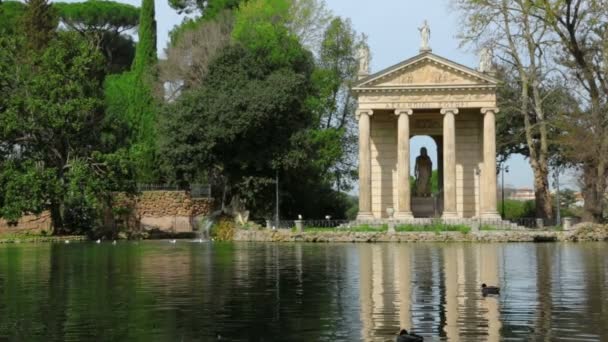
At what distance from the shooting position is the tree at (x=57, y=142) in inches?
2133

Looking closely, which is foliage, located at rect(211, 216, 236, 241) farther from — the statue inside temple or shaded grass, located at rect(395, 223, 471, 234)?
the statue inside temple

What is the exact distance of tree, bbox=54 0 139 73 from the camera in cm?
8838

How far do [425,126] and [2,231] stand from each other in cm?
2765

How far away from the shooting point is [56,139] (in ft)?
188

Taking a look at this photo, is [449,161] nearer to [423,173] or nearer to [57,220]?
[423,173]

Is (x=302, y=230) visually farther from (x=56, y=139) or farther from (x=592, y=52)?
(x=592, y=52)

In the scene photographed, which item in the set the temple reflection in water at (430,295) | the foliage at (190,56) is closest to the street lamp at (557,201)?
the temple reflection in water at (430,295)

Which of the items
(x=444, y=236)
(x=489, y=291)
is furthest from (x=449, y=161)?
(x=489, y=291)

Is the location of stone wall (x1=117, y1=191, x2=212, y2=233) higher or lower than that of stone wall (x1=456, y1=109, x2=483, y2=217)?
lower

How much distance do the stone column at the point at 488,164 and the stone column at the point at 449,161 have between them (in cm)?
194

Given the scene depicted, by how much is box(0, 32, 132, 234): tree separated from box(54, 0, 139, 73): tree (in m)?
29.7

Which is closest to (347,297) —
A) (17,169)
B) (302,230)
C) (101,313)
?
(101,313)

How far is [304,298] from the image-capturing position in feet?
68.8

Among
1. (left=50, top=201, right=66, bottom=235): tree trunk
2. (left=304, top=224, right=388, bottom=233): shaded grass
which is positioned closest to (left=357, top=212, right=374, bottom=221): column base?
(left=304, top=224, right=388, bottom=233): shaded grass
